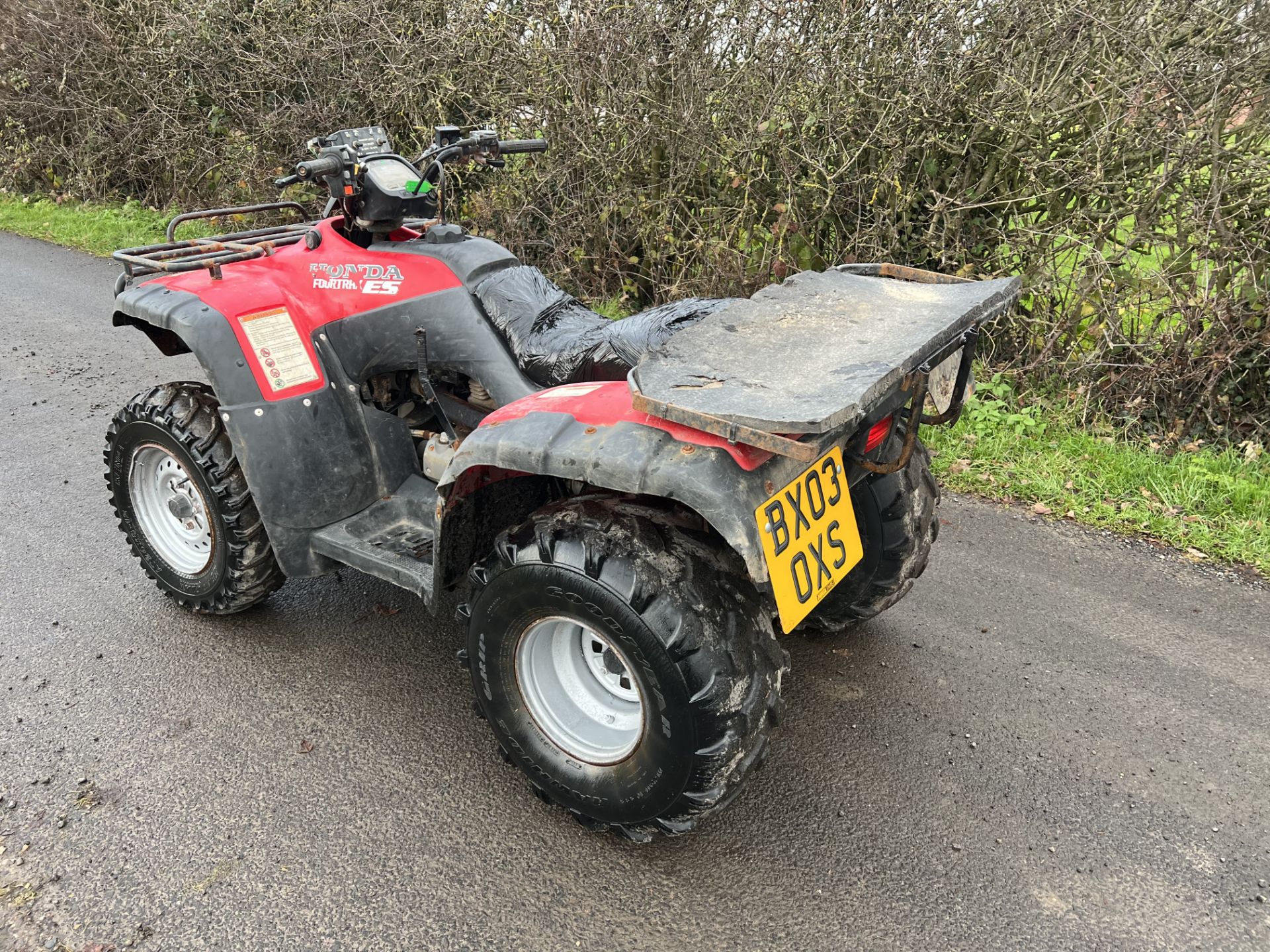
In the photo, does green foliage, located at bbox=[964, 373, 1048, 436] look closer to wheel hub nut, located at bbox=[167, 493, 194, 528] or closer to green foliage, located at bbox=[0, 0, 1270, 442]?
green foliage, located at bbox=[0, 0, 1270, 442]

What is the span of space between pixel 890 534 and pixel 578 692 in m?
1.13

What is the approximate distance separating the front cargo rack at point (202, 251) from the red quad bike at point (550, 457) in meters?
0.01

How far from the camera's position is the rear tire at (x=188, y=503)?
307 centimetres

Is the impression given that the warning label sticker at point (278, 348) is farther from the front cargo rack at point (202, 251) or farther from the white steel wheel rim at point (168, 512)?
the white steel wheel rim at point (168, 512)

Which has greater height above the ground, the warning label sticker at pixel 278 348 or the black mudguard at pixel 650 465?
the warning label sticker at pixel 278 348

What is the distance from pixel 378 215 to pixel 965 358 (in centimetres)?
194

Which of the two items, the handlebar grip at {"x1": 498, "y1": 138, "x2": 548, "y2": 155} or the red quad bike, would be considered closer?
the red quad bike

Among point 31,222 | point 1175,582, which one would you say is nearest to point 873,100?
point 1175,582

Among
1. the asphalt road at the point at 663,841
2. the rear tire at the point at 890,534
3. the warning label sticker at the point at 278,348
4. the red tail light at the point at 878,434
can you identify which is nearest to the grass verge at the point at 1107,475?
the asphalt road at the point at 663,841

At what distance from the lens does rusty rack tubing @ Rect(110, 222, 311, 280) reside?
2.98 meters

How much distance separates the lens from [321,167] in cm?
297

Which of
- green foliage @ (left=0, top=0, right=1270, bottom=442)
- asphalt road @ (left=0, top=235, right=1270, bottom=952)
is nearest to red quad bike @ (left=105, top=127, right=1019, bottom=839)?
asphalt road @ (left=0, top=235, right=1270, bottom=952)

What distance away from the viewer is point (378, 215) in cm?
302

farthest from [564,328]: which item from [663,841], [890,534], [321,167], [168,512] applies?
[168,512]
